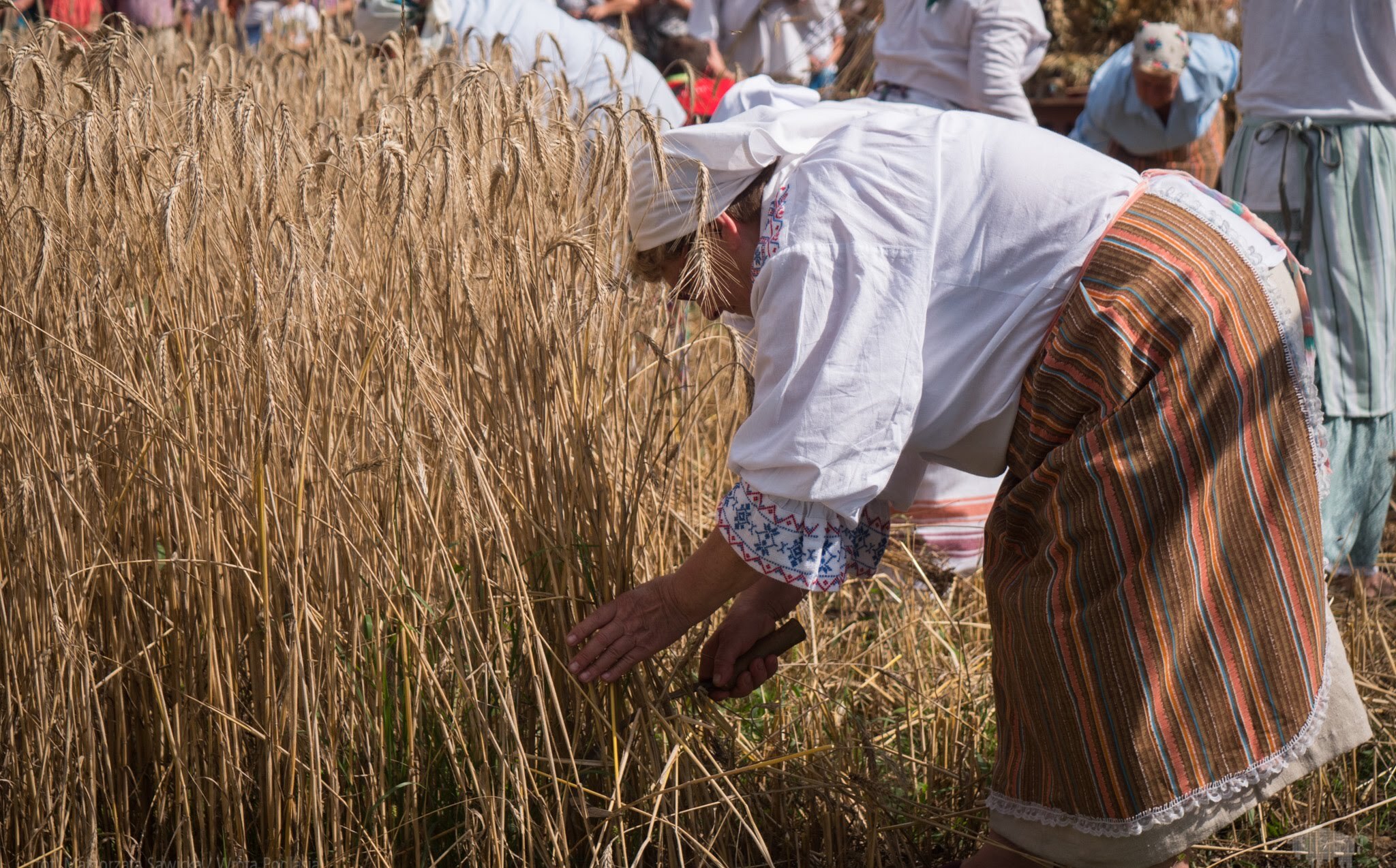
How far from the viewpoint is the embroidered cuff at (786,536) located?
1.37 m

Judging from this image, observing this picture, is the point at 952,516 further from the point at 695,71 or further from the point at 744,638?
the point at 695,71

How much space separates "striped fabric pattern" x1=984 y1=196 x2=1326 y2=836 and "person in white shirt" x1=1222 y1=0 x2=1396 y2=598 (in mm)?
1256

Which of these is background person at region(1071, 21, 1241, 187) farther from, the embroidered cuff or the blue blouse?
the embroidered cuff

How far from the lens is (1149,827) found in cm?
144

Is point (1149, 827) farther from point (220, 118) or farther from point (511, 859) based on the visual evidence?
point (220, 118)

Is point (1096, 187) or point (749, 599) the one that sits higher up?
point (1096, 187)

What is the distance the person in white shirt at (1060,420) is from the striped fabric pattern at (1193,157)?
3058 millimetres

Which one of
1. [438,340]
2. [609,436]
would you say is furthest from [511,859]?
[438,340]

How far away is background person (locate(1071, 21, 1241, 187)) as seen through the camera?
150 inches

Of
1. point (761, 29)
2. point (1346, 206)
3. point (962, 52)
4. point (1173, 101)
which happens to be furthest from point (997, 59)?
point (761, 29)

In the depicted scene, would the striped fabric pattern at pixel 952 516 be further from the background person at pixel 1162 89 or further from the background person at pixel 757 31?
the background person at pixel 757 31

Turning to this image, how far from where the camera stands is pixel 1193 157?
446 cm

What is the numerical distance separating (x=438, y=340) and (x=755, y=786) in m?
0.79

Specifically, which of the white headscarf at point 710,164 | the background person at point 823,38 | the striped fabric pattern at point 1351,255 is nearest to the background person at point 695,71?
the background person at point 823,38
